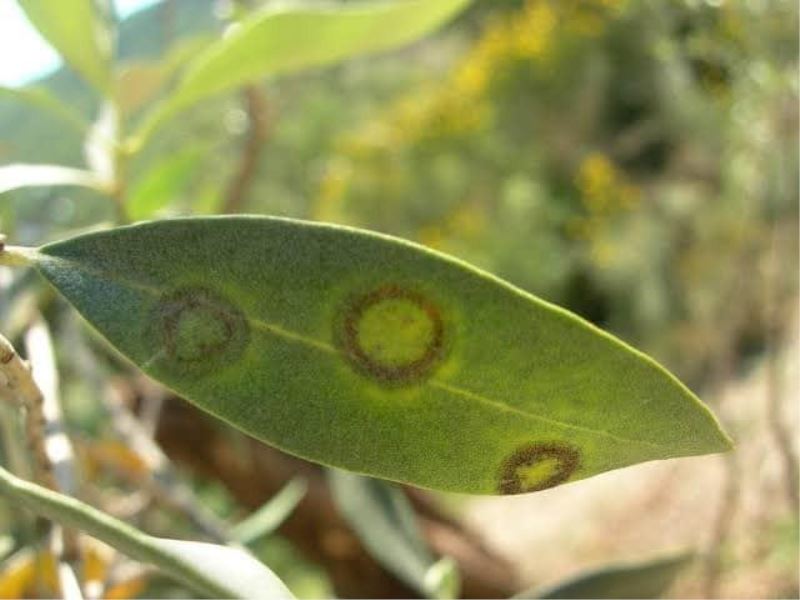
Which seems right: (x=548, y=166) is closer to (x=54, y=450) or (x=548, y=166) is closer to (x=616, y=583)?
(x=616, y=583)

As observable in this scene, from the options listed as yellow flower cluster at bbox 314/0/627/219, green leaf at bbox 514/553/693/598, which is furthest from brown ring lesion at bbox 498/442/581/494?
yellow flower cluster at bbox 314/0/627/219

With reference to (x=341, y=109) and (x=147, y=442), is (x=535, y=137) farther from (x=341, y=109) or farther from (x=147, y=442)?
(x=147, y=442)

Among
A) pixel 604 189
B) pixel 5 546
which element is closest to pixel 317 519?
pixel 5 546

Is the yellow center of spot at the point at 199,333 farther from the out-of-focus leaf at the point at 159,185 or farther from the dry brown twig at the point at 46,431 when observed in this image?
the out-of-focus leaf at the point at 159,185

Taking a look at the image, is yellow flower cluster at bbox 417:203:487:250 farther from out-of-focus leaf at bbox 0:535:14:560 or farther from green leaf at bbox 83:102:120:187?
out-of-focus leaf at bbox 0:535:14:560

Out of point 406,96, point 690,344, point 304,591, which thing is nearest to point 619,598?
point 304,591

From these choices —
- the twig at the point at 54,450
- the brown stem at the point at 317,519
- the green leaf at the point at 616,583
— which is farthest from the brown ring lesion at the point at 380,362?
the brown stem at the point at 317,519
